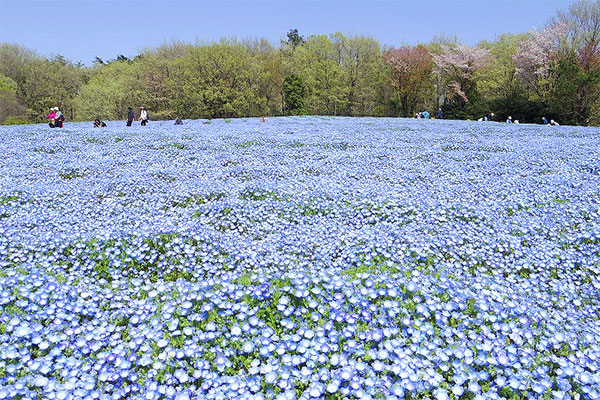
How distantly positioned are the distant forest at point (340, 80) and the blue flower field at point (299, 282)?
35.5m

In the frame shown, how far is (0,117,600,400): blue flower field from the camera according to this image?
114 inches

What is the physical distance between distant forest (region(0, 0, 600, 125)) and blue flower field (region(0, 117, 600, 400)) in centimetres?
3554

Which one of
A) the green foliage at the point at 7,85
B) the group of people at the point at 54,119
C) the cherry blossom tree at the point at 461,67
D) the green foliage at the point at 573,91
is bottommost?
the group of people at the point at 54,119

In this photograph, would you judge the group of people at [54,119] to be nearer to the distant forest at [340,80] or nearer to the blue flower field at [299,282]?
the blue flower field at [299,282]

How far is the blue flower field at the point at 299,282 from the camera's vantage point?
2.90m

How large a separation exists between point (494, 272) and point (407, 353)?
8.83 feet

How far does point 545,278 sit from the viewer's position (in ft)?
16.5

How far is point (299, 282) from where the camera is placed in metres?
3.85

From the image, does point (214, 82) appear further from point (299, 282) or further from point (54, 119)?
point (299, 282)

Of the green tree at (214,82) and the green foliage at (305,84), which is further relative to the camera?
the green tree at (214,82)

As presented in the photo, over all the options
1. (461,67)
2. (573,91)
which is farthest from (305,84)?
(573,91)

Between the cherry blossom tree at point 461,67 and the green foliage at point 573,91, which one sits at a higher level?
the cherry blossom tree at point 461,67

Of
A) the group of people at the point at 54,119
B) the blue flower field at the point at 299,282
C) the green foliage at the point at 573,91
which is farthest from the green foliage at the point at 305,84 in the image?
the blue flower field at the point at 299,282

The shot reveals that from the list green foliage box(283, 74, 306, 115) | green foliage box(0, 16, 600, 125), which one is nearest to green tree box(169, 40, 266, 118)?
green foliage box(0, 16, 600, 125)
